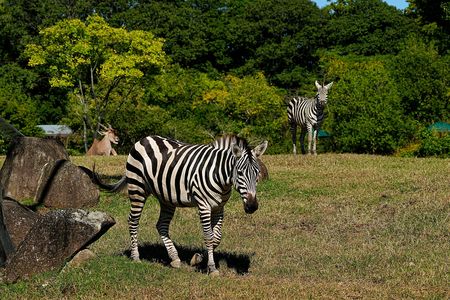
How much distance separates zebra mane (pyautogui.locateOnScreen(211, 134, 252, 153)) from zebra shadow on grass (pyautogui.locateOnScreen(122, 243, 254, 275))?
66.7 inches

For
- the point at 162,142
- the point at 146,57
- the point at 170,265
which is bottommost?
the point at 170,265

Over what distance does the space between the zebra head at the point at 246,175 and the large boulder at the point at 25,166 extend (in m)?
8.53

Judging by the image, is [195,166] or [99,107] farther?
[99,107]

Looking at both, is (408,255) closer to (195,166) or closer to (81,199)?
(195,166)

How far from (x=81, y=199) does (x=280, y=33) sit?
150ft

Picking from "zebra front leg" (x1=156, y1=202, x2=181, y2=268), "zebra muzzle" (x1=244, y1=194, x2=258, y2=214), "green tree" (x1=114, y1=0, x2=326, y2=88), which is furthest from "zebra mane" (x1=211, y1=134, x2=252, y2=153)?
"green tree" (x1=114, y1=0, x2=326, y2=88)

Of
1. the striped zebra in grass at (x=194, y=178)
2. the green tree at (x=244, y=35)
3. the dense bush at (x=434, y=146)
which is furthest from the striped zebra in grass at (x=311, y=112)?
the green tree at (x=244, y=35)

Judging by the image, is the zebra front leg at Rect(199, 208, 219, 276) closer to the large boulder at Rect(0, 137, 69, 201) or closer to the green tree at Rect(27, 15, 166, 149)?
the large boulder at Rect(0, 137, 69, 201)

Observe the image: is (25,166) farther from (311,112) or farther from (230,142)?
(311,112)

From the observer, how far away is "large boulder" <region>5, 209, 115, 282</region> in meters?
9.17

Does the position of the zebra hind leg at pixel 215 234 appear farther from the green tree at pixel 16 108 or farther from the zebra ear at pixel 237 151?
the green tree at pixel 16 108

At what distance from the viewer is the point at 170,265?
10.7 m

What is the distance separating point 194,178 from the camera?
1030 cm

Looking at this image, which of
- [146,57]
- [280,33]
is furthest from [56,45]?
[280,33]
